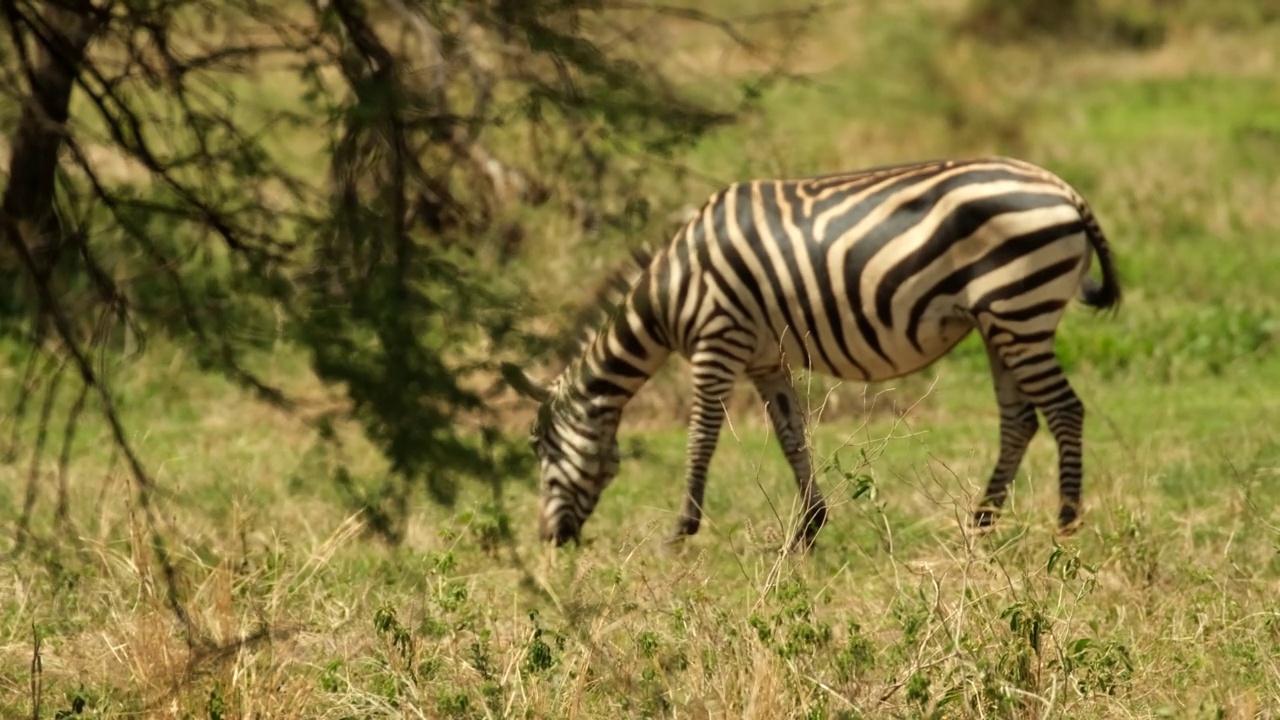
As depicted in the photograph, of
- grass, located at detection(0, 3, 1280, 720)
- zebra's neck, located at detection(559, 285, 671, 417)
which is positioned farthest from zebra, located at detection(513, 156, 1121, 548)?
grass, located at detection(0, 3, 1280, 720)

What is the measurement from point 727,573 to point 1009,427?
5.35ft

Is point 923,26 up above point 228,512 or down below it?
above

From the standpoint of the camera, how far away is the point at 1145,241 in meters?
14.6

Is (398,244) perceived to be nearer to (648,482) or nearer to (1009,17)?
(648,482)

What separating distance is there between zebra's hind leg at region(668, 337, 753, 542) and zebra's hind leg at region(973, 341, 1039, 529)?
43.0 inches

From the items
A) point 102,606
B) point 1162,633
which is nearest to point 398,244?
point 102,606

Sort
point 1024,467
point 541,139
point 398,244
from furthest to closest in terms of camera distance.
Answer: point 541,139 < point 1024,467 < point 398,244

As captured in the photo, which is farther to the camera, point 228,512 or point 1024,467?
point 1024,467

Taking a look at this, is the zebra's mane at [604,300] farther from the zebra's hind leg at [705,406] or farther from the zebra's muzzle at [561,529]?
the zebra's muzzle at [561,529]

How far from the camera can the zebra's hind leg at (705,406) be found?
8.23 metres

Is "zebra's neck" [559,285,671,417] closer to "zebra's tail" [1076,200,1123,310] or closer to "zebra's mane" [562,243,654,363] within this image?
"zebra's mane" [562,243,654,363]

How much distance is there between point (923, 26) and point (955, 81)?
100 centimetres

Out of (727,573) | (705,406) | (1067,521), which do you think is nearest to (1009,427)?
(1067,521)

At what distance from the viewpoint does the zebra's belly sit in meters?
7.98
